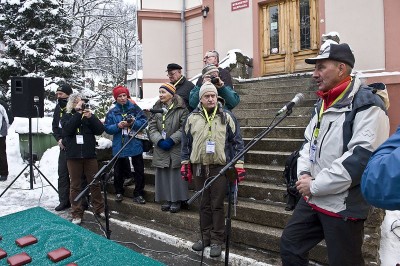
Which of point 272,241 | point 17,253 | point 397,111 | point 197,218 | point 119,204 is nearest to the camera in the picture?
point 17,253

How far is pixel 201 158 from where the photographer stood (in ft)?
12.6

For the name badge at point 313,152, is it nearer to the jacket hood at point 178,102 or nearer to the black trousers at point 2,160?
the jacket hood at point 178,102

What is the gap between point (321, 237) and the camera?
247 centimetres

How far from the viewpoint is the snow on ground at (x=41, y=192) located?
3.45 m

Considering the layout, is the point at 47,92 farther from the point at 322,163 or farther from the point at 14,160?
the point at 322,163

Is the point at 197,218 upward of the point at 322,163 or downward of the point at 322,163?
downward

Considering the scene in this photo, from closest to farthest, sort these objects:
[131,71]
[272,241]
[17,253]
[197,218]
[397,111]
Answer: [17,253] < [272,241] < [197,218] < [397,111] < [131,71]

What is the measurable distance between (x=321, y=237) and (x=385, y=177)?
144 cm

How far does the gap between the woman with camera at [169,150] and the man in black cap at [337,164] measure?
7.96ft

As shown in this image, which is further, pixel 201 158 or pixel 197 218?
pixel 197 218

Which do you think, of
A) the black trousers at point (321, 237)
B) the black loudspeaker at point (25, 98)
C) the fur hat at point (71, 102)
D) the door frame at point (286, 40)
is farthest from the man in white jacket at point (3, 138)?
the black trousers at point (321, 237)

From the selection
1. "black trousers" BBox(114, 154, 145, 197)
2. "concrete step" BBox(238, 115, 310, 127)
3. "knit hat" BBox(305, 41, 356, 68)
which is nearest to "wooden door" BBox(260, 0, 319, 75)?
"concrete step" BBox(238, 115, 310, 127)

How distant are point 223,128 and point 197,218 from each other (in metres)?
1.35

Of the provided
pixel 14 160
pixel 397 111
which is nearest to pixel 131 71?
pixel 14 160
